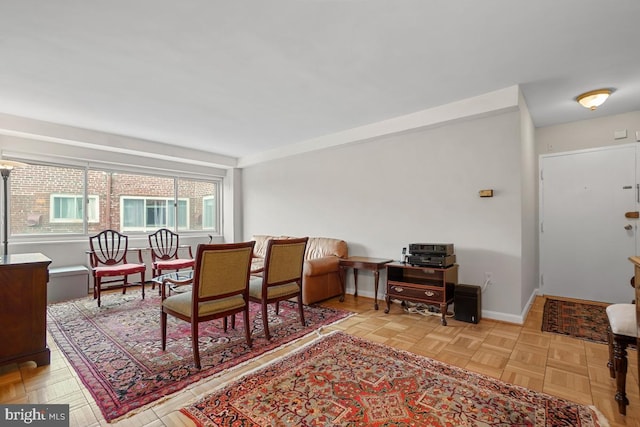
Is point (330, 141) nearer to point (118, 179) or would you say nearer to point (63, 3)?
point (63, 3)

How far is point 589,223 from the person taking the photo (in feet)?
13.5

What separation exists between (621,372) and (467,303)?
1520mm

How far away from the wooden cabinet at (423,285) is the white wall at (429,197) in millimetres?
322

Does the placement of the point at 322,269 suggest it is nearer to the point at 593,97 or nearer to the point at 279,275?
the point at 279,275

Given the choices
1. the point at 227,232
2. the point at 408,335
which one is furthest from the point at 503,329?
the point at 227,232

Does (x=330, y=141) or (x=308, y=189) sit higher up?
(x=330, y=141)

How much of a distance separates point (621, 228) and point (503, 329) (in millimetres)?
2378

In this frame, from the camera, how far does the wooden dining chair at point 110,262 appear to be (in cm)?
407

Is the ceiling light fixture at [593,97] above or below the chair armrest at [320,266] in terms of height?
above

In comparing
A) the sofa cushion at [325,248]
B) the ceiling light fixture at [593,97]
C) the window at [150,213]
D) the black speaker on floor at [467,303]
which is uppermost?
the ceiling light fixture at [593,97]

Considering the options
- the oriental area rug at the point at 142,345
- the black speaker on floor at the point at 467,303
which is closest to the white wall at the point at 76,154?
the oriental area rug at the point at 142,345

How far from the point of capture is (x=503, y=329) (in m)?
3.09

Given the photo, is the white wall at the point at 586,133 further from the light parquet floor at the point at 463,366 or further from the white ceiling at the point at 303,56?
the light parquet floor at the point at 463,366

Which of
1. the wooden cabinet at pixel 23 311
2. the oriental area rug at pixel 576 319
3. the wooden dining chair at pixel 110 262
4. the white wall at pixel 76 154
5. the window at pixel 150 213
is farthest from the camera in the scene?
the window at pixel 150 213
